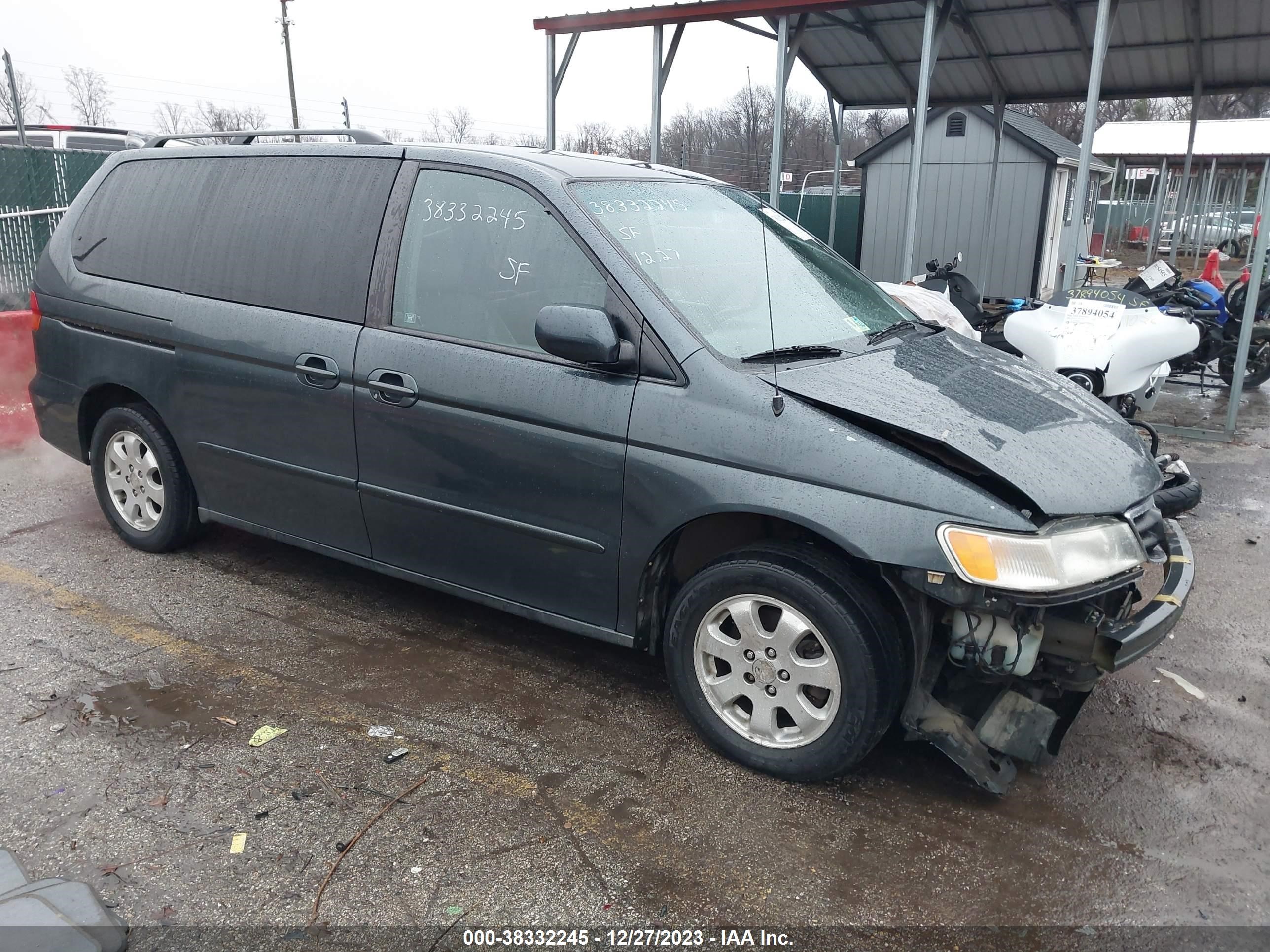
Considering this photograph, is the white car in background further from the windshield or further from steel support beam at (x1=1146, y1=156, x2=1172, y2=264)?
the windshield

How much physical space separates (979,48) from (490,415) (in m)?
10.7

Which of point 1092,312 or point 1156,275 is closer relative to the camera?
point 1092,312

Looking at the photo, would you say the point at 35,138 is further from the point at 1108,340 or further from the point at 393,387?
the point at 1108,340

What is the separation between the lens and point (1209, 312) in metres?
8.66

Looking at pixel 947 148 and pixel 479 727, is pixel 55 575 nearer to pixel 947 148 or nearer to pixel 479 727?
pixel 479 727

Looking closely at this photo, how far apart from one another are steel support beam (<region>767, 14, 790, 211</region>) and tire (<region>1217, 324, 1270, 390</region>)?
4.63 meters

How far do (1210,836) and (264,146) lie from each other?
4343 mm

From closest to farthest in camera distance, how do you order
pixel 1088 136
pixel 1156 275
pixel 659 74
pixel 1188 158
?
1. pixel 1088 136
2. pixel 1156 275
3. pixel 659 74
4. pixel 1188 158

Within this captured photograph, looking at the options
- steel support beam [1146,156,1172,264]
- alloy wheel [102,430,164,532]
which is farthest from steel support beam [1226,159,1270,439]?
steel support beam [1146,156,1172,264]

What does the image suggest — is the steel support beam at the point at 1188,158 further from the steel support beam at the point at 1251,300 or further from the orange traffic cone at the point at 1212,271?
the steel support beam at the point at 1251,300

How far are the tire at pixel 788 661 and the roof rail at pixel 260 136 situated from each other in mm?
2305

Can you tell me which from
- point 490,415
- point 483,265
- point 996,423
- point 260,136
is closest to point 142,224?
point 260,136

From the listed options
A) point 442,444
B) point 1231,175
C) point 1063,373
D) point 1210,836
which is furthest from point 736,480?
point 1231,175

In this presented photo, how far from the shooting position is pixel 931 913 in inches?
99.4
